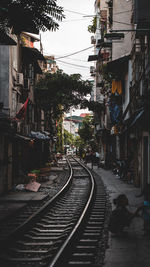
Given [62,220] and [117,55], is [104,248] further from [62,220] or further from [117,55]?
[117,55]

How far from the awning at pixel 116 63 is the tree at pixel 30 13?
19.8m

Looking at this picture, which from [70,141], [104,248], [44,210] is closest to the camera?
[104,248]

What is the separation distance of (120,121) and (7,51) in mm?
11502

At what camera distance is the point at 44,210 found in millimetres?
12242

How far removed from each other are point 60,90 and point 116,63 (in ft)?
43.4

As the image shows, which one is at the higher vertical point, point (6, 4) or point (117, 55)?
point (117, 55)

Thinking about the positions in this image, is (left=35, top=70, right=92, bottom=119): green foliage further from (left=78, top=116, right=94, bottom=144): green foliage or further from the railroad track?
(left=78, top=116, right=94, bottom=144): green foliage

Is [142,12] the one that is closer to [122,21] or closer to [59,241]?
[59,241]

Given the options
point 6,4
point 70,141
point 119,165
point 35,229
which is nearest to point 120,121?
point 119,165

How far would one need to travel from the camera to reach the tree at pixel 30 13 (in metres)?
5.32

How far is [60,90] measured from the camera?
129ft

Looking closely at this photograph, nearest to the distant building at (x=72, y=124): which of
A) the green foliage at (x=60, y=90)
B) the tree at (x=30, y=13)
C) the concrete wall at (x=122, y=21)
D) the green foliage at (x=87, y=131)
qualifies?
the green foliage at (x=87, y=131)

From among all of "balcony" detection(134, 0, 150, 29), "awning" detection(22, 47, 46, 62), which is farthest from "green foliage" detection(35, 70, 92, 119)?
"balcony" detection(134, 0, 150, 29)

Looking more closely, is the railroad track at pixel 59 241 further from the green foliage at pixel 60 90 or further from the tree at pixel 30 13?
the green foliage at pixel 60 90
